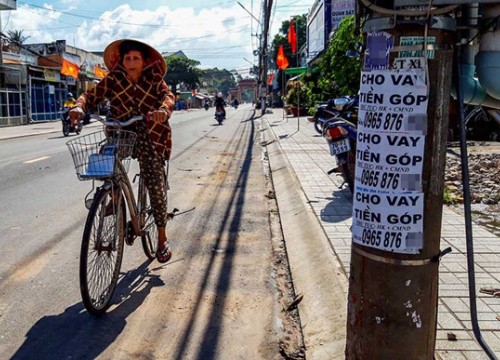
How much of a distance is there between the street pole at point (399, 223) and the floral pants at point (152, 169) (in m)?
2.19

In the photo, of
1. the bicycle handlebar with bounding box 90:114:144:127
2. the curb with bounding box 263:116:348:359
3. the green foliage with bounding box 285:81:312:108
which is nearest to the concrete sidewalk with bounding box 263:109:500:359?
the curb with bounding box 263:116:348:359

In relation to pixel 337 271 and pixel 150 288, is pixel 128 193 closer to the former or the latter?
pixel 150 288

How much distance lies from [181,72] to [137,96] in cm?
8986

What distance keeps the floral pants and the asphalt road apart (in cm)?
68

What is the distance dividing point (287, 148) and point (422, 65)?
37.2 feet

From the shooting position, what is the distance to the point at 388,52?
2137 mm

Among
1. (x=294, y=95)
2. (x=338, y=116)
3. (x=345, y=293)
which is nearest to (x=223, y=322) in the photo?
(x=345, y=293)

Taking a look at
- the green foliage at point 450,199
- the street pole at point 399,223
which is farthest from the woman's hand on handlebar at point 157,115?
the green foliage at point 450,199

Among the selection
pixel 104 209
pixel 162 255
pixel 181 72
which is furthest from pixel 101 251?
pixel 181 72

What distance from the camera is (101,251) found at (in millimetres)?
3660

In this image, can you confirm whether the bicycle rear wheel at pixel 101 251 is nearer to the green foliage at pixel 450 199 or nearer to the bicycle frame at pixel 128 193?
the bicycle frame at pixel 128 193

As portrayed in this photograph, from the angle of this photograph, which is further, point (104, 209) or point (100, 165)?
point (104, 209)

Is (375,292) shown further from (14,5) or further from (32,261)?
(14,5)

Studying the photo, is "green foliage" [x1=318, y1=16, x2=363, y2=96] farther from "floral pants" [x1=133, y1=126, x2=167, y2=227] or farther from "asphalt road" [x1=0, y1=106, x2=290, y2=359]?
"floral pants" [x1=133, y1=126, x2=167, y2=227]
